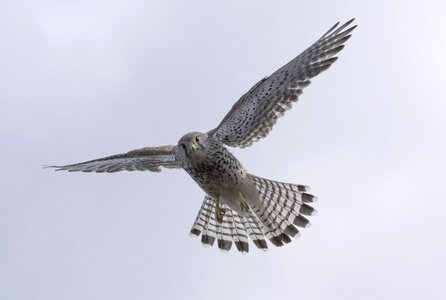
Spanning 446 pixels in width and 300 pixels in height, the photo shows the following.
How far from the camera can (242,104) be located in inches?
816

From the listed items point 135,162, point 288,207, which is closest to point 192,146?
point 135,162

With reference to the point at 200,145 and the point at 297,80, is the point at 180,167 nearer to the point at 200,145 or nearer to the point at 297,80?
the point at 200,145

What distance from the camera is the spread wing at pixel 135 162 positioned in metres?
21.8

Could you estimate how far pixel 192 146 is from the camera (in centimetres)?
2039

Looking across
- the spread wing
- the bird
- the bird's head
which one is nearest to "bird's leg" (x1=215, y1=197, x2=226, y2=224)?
the bird

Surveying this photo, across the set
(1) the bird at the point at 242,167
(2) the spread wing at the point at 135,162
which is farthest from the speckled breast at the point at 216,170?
(2) the spread wing at the point at 135,162

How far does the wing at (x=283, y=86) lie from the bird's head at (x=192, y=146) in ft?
1.95

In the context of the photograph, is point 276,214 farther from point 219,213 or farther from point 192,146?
point 192,146

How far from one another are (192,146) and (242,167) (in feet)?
3.84

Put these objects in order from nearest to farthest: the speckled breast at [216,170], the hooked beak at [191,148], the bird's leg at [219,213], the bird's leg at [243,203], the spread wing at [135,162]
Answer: the hooked beak at [191,148] → the speckled breast at [216,170] → the bird's leg at [243,203] → the bird's leg at [219,213] → the spread wing at [135,162]

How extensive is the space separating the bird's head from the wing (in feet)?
1.95

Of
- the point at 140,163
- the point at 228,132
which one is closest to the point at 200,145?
the point at 228,132

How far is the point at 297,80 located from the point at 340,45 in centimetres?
85

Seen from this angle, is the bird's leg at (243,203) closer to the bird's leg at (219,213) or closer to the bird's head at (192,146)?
the bird's leg at (219,213)
